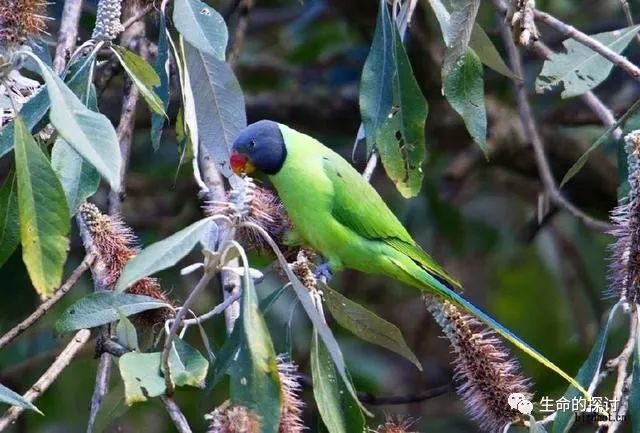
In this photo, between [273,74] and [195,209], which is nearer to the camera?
[195,209]

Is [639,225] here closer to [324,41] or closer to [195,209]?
[195,209]

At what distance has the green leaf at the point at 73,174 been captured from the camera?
2.06 m

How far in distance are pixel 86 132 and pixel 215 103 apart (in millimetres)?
764

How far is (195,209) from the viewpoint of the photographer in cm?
429

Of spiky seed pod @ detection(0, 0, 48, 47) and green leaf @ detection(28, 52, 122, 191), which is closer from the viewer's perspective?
green leaf @ detection(28, 52, 122, 191)

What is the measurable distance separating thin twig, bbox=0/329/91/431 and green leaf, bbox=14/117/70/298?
0.32m

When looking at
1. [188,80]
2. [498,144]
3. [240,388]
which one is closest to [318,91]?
[498,144]

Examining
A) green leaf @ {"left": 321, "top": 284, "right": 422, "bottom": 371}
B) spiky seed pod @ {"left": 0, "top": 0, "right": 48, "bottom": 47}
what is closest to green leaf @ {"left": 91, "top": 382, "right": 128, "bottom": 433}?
green leaf @ {"left": 321, "top": 284, "right": 422, "bottom": 371}

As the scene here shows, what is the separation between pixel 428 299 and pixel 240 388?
2.84ft

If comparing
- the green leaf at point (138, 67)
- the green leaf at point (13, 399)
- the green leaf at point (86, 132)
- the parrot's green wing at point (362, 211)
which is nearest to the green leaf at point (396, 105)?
the parrot's green wing at point (362, 211)

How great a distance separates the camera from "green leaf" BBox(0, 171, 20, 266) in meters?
2.15

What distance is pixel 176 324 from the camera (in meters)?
1.76

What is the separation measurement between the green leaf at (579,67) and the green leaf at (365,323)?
0.70 meters

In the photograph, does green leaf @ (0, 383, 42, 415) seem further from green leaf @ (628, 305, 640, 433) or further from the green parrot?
green leaf @ (628, 305, 640, 433)
